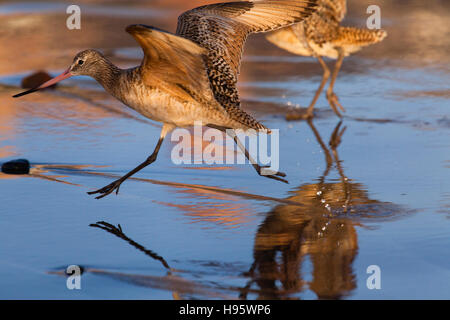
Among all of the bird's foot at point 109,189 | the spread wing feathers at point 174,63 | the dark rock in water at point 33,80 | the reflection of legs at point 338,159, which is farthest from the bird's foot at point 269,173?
the dark rock in water at point 33,80

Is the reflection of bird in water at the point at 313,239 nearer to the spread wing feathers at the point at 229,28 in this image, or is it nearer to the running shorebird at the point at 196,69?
the running shorebird at the point at 196,69

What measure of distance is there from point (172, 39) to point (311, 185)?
1605 millimetres

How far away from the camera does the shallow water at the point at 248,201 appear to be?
4121mm

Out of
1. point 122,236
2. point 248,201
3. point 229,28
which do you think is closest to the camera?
point 122,236

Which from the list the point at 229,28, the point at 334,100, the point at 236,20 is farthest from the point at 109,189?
the point at 334,100

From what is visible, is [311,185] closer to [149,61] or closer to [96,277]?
[149,61]

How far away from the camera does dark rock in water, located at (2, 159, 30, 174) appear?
19.5ft

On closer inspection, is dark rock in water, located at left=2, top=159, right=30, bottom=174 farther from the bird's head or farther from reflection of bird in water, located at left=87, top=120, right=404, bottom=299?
reflection of bird in water, located at left=87, top=120, right=404, bottom=299

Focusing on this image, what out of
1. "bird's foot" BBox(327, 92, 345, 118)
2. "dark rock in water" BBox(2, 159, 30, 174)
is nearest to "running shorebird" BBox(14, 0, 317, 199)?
"dark rock in water" BBox(2, 159, 30, 174)

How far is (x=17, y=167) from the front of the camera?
5.98 metres

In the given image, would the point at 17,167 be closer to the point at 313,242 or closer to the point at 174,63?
the point at 174,63

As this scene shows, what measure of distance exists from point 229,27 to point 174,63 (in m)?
0.93

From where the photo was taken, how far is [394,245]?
456 centimetres

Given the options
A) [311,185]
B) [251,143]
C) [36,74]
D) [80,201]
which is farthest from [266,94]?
[80,201]
